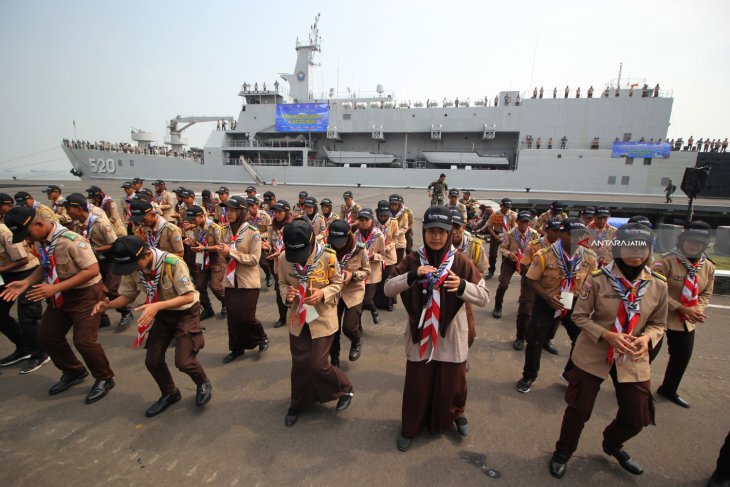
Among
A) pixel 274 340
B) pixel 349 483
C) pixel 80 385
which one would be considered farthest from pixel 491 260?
pixel 80 385

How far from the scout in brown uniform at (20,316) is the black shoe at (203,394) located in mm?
2397

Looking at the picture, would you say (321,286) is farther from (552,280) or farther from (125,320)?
(125,320)

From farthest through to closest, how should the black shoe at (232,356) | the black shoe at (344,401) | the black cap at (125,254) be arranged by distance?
→ the black shoe at (232,356)
the black shoe at (344,401)
the black cap at (125,254)

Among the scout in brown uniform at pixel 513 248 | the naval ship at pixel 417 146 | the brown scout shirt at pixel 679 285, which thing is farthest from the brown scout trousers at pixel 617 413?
the naval ship at pixel 417 146

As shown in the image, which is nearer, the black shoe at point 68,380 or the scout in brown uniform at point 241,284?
the black shoe at point 68,380

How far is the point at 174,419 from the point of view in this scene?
3.02 metres

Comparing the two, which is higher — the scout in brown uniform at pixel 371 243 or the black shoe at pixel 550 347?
the scout in brown uniform at pixel 371 243

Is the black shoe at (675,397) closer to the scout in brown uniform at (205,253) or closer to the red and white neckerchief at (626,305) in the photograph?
the red and white neckerchief at (626,305)

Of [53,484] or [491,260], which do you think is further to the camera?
[491,260]

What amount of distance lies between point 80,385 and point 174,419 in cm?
147

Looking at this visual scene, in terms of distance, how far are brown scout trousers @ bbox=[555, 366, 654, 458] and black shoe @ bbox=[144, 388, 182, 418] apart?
3.50m

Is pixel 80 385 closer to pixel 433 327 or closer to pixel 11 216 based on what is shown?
pixel 11 216

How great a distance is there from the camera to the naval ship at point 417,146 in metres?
27.3

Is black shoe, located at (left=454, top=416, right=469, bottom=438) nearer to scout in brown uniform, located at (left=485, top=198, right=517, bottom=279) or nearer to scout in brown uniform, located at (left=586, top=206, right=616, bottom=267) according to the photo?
scout in brown uniform, located at (left=586, top=206, right=616, bottom=267)
